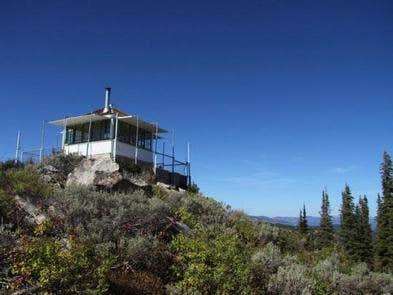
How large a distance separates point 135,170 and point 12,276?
1832cm

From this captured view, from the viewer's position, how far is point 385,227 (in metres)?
67.1

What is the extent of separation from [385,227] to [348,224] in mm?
10975

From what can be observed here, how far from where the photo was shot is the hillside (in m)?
9.06

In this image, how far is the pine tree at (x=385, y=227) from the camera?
63312mm

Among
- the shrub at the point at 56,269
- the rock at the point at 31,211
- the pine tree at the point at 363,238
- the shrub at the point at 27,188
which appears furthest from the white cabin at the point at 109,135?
the pine tree at the point at 363,238

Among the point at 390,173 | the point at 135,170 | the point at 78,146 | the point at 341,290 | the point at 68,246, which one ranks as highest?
the point at 390,173

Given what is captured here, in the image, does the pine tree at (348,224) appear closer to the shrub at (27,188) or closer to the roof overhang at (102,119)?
the roof overhang at (102,119)

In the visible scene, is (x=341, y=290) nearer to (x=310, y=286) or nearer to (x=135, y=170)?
(x=310, y=286)

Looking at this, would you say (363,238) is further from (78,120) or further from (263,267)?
(263,267)

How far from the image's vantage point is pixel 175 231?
50.2 feet

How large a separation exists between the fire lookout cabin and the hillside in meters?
11.0

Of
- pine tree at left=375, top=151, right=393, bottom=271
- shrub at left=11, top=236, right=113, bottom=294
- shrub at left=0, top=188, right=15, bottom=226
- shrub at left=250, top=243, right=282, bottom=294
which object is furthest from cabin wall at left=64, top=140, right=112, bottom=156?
pine tree at left=375, top=151, right=393, bottom=271

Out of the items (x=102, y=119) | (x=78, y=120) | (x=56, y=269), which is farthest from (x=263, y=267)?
(x=78, y=120)

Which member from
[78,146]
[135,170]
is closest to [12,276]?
[135,170]
